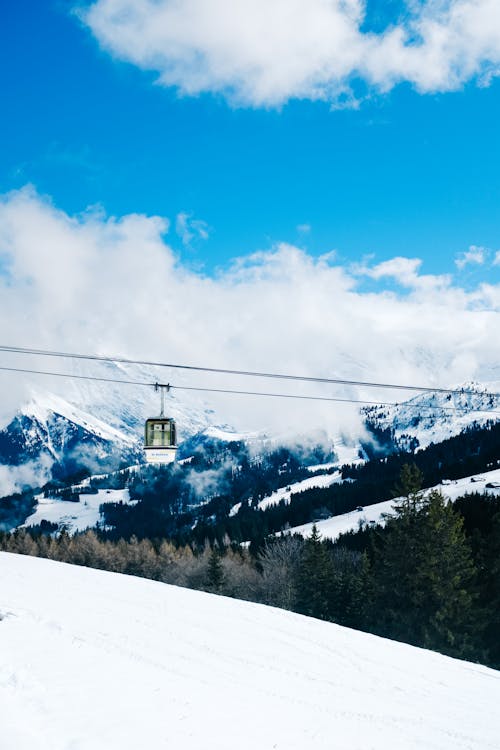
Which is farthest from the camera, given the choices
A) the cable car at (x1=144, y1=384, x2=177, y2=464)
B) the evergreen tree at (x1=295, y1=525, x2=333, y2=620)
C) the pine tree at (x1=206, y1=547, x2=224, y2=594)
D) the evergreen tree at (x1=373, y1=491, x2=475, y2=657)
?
the pine tree at (x1=206, y1=547, x2=224, y2=594)

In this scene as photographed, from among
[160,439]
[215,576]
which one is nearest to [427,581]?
[160,439]

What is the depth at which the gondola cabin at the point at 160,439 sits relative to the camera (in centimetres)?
2248

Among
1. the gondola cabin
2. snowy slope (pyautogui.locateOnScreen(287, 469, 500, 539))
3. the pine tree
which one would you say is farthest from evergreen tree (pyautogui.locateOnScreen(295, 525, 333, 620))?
snowy slope (pyautogui.locateOnScreen(287, 469, 500, 539))

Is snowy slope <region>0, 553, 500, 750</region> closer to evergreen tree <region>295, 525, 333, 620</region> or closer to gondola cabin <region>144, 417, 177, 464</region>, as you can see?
gondola cabin <region>144, 417, 177, 464</region>

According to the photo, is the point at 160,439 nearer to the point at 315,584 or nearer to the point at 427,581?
the point at 427,581

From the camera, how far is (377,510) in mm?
172375

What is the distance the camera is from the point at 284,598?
74438mm

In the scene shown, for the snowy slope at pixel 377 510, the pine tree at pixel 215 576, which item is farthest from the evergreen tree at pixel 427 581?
the snowy slope at pixel 377 510

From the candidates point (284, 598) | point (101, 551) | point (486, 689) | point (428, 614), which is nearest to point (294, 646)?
point (486, 689)

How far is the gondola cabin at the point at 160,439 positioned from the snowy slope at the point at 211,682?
282 inches

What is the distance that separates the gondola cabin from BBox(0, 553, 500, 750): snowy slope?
7.16 m

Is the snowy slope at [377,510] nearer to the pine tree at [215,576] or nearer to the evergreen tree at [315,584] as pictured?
the pine tree at [215,576]

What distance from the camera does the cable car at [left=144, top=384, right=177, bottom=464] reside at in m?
22.5

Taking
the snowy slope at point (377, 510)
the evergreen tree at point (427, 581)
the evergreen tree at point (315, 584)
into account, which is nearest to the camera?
the evergreen tree at point (427, 581)
